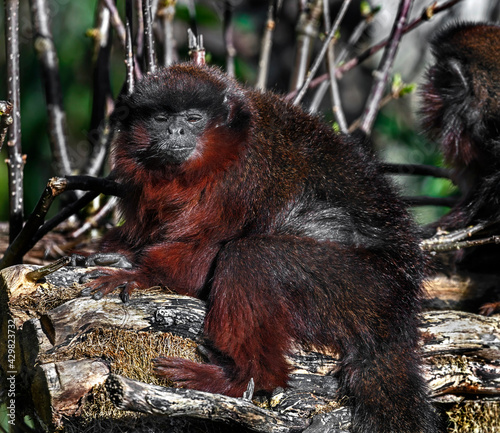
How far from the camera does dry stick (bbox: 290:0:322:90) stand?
6223 mm

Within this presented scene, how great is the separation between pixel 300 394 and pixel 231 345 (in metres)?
0.46

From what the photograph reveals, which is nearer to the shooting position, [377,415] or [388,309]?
[377,415]

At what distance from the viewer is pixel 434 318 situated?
3938 mm

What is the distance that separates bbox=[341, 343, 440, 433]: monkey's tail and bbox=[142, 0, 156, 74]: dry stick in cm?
250

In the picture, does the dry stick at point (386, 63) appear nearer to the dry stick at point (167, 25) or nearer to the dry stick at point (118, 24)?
the dry stick at point (167, 25)

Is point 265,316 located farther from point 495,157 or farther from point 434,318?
point 495,157

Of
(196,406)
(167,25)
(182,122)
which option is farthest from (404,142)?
(196,406)

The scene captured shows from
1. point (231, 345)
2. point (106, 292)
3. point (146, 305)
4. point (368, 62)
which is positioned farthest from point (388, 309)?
point (368, 62)

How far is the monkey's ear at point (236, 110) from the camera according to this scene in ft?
12.4

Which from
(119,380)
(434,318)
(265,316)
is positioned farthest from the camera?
(434,318)

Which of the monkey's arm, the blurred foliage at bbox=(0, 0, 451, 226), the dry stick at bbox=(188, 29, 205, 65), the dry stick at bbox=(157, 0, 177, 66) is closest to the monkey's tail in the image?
the monkey's arm

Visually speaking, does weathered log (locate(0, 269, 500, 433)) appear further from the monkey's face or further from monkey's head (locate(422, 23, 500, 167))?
monkey's head (locate(422, 23, 500, 167))

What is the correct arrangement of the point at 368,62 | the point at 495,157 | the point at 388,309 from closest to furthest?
the point at 388,309, the point at 495,157, the point at 368,62

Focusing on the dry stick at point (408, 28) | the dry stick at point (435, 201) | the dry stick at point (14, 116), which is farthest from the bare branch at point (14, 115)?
the dry stick at point (435, 201)
